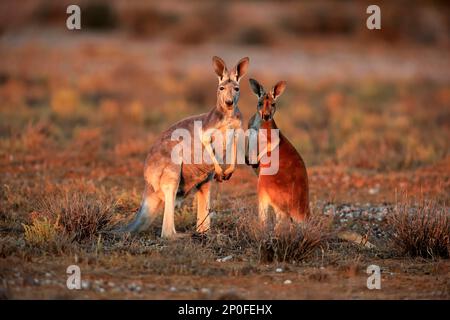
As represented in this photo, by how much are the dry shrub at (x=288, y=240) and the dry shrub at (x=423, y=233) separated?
0.80 metres

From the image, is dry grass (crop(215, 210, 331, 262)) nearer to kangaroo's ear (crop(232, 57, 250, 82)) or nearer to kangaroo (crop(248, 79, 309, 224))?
kangaroo (crop(248, 79, 309, 224))

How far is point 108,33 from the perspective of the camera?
24969 millimetres

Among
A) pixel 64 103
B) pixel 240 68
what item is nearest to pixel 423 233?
pixel 240 68

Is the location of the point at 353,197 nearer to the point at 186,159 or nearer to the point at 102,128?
the point at 186,159

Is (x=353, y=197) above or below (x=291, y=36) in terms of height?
below

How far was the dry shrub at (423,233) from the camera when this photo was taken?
746 centimetres

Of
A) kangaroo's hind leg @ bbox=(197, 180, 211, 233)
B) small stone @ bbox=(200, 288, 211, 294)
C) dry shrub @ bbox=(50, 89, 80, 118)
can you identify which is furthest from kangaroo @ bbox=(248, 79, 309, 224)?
dry shrub @ bbox=(50, 89, 80, 118)

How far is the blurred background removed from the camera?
13133 millimetres

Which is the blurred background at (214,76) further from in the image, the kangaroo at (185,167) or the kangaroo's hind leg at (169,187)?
the kangaroo's hind leg at (169,187)

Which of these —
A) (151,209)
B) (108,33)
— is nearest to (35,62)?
(108,33)

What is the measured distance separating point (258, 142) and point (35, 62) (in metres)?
13.6

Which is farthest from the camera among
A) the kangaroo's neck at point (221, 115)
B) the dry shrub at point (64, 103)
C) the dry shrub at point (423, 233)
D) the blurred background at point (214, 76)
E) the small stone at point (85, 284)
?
the dry shrub at point (64, 103)

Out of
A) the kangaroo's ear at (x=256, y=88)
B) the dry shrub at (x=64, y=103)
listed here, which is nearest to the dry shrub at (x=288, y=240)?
the kangaroo's ear at (x=256, y=88)
